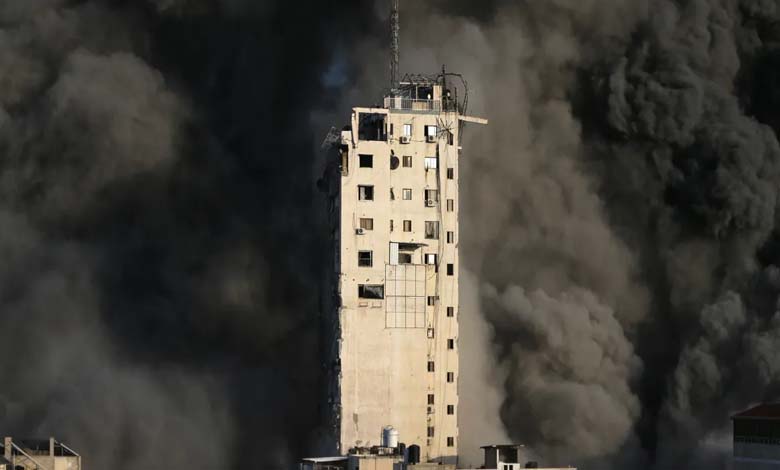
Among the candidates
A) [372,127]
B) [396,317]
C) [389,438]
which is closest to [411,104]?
[372,127]

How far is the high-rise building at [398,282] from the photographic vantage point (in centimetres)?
8319

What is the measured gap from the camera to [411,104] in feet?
278

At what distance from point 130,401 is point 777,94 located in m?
27.4

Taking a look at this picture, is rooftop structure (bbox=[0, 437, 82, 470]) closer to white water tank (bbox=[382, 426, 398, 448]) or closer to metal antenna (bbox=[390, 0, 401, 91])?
white water tank (bbox=[382, 426, 398, 448])

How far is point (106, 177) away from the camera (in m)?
91.4

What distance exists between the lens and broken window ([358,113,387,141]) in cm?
8444

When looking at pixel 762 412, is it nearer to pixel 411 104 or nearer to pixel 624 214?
pixel 624 214

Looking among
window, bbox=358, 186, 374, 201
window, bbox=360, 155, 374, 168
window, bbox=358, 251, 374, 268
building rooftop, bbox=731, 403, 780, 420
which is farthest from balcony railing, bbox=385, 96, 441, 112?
building rooftop, bbox=731, 403, 780, 420

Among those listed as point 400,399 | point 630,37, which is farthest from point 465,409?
point 630,37

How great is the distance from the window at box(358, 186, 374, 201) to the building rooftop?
1388cm

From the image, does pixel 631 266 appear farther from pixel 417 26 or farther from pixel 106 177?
pixel 106 177

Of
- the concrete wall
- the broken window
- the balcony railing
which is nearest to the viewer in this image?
the concrete wall

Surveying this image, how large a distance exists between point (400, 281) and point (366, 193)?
3121 mm

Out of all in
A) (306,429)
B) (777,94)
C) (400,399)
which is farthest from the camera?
(777,94)
